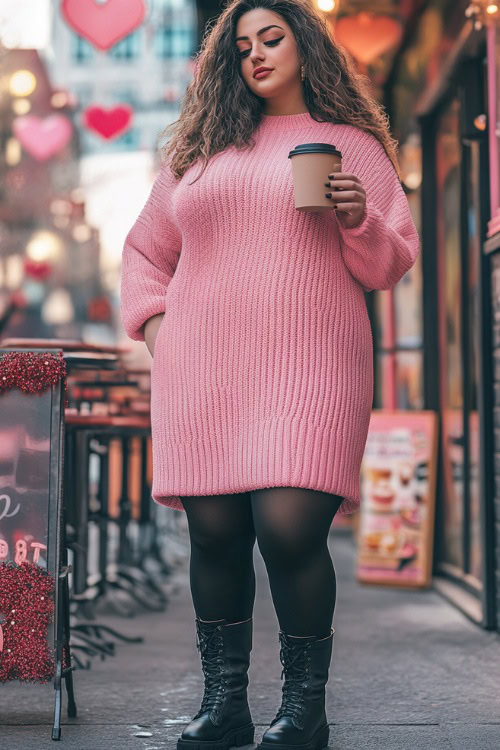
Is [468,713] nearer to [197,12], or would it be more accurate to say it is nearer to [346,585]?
[346,585]

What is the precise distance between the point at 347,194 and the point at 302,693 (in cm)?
125

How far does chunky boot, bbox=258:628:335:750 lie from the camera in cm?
287

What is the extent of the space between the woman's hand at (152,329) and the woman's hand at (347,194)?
0.62 metres

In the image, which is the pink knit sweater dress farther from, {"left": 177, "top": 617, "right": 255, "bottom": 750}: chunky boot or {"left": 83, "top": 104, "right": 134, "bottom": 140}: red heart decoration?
{"left": 83, "top": 104, "right": 134, "bottom": 140}: red heart decoration

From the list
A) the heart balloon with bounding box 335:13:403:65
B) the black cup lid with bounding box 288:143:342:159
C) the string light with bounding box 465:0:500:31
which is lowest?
the black cup lid with bounding box 288:143:342:159

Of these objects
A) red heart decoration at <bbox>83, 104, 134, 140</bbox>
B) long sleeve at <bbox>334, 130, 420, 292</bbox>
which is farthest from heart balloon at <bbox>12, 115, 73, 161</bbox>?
long sleeve at <bbox>334, 130, 420, 292</bbox>

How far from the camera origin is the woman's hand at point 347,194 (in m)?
2.71

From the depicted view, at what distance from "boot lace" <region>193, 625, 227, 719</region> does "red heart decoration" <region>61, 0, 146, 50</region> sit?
18.3 feet

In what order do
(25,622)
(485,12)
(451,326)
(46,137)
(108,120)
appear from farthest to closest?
(46,137) < (108,120) < (451,326) < (485,12) < (25,622)

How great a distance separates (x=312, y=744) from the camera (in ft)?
9.53

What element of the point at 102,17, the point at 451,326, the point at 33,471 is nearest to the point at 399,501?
the point at 451,326

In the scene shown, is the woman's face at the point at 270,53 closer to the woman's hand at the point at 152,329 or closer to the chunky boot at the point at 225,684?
the woman's hand at the point at 152,329

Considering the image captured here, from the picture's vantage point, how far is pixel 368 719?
3439 millimetres

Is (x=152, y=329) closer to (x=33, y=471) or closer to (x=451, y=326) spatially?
(x=33, y=471)
